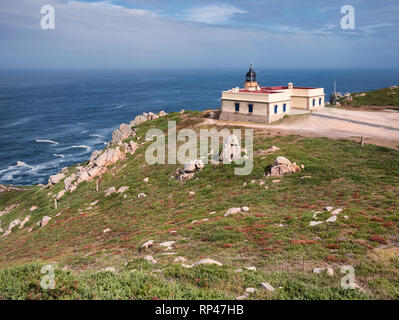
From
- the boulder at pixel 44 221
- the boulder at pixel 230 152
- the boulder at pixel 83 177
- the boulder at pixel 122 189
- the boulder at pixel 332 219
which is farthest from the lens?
the boulder at pixel 83 177

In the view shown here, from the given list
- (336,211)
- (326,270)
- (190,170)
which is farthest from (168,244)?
(190,170)

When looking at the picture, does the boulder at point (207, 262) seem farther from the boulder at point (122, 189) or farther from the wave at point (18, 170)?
the wave at point (18, 170)

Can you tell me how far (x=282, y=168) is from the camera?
26.7 m

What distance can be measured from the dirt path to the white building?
163 cm

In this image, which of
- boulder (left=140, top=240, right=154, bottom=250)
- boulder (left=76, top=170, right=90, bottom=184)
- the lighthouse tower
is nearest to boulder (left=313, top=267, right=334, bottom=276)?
boulder (left=140, top=240, right=154, bottom=250)

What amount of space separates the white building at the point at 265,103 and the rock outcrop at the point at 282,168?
68.2 ft

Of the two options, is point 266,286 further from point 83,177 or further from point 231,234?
point 83,177

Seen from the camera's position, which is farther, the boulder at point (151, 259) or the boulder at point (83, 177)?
the boulder at point (83, 177)

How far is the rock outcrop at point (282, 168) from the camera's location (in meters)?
26.6

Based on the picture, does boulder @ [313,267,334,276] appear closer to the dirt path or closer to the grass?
the grass

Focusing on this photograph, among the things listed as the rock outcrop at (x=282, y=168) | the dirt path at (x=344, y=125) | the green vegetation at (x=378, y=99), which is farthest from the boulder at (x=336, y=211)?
the green vegetation at (x=378, y=99)

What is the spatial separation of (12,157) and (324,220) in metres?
87.3

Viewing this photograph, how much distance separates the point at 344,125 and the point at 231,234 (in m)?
32.4
